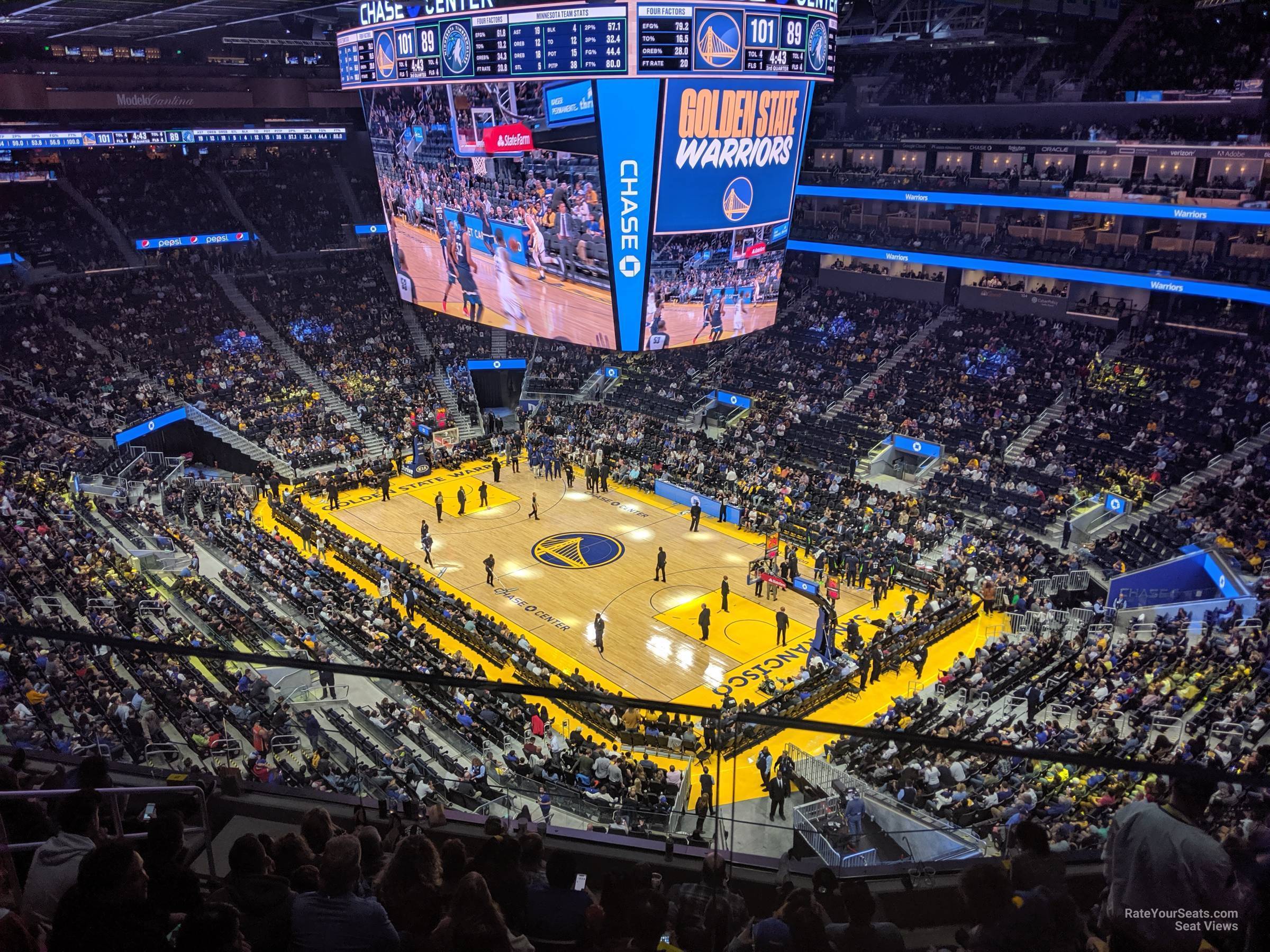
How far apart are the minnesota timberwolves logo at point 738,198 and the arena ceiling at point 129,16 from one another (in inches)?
602

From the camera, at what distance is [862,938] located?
13.8 feet

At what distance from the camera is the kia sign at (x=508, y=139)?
75.2ft

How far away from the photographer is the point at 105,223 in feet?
134

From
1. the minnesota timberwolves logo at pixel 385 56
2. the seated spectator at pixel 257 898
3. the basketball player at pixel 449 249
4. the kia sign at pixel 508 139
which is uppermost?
the minnesota timberwolves logo at pixel 385 56

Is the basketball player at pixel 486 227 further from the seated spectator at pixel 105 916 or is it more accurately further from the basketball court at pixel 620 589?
the seated spectator at pixel 105 916

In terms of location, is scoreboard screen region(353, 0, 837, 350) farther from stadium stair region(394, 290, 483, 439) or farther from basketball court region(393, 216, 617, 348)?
stadium stair region(394, 290, 483, 439)

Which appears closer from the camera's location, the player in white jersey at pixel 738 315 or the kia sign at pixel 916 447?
the player in white jersey at pixel 738 315

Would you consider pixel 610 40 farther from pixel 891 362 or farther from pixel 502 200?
pixel 891 362

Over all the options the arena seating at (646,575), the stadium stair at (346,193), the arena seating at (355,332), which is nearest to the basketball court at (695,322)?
the arena seating at (646,575)

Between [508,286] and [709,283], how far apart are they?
5.21m

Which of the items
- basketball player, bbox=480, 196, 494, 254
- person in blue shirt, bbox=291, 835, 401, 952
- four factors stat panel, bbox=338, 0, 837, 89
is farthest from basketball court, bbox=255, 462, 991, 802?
four factors stat panel, bbox=338, 0, 837, 89

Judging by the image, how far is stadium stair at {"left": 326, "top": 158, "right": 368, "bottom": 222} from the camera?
47.6 metres

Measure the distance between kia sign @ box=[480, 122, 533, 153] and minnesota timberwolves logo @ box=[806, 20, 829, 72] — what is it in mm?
6798

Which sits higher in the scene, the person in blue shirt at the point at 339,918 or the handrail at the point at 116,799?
the person in blue shirt at the point at 339,918
